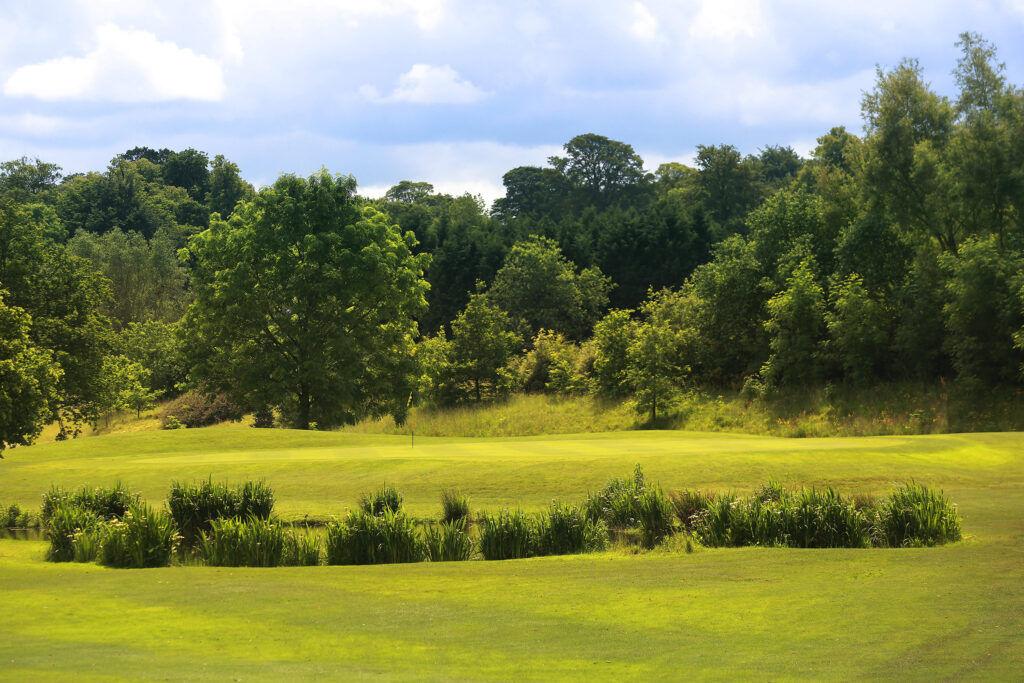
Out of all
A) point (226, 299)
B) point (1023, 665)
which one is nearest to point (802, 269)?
point (226, 299)

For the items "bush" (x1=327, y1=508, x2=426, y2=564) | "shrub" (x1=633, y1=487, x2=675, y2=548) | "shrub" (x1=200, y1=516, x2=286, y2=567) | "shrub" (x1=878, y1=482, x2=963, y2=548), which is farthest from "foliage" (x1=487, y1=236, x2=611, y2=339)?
"shrub" (x1=200, y1=516, x2=286, y2=567)

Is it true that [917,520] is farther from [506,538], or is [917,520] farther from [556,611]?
[556,611]

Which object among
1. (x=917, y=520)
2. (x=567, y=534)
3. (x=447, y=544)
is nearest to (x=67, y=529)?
(x=447, y=544)

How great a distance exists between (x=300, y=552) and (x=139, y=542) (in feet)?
9.03

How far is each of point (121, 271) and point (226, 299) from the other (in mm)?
52945

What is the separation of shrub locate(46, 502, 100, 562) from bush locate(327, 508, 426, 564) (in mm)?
4702

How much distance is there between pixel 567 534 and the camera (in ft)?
54.5

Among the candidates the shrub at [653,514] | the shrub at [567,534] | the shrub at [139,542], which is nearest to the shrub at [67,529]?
the shrub at [139,542]

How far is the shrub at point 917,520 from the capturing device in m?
15.4

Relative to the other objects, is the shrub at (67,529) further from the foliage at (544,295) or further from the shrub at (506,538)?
the foliage at (544,295)

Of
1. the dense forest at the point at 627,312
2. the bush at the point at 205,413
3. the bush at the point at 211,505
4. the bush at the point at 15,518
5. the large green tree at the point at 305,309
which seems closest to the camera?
the bush at the point at 211,505

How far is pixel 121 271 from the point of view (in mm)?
89750

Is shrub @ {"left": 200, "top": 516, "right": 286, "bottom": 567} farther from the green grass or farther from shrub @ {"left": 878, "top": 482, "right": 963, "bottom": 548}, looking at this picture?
shrub @ {"left": 878, "top": 482, "right": 963, "bottom": 548}

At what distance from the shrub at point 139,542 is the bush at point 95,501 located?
2.86 m
